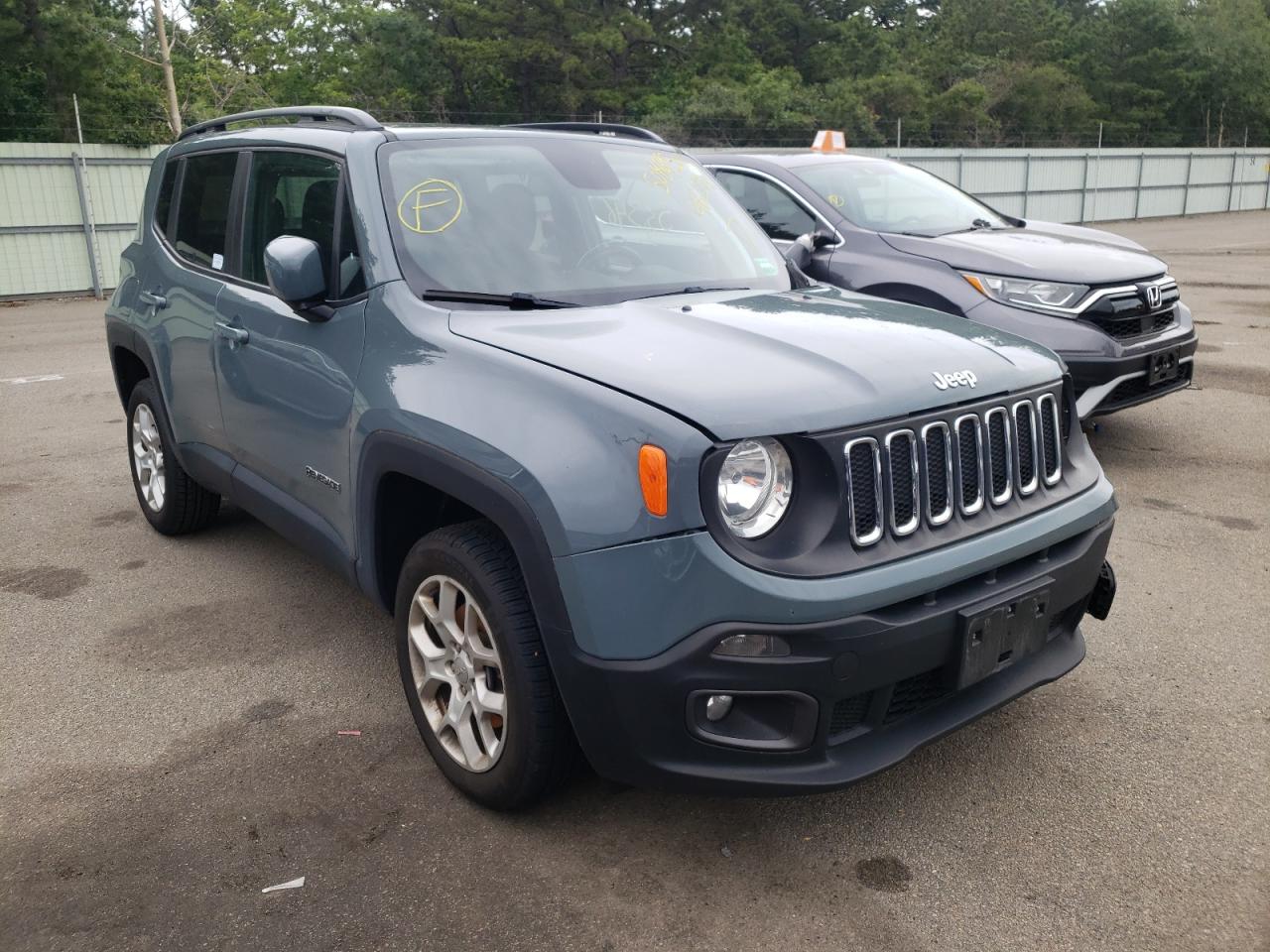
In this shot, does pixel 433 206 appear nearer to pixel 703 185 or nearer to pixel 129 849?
pixel 703 185

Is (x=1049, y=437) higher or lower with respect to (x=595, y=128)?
lower

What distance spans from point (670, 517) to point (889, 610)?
539 millimetres

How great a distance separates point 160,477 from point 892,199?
4673mm

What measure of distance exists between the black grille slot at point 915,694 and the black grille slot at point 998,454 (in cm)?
50

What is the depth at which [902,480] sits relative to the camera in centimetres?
262

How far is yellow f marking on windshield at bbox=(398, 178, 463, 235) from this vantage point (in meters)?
3.41

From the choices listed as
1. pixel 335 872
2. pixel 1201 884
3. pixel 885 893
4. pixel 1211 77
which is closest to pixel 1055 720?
pixel 1201 884

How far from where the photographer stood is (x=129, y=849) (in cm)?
289

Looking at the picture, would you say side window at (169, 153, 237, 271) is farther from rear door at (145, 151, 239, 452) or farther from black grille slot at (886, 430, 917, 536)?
black grille slot at (886, 430, 917, 536)

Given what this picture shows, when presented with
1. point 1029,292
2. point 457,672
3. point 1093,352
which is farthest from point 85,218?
point 457,672

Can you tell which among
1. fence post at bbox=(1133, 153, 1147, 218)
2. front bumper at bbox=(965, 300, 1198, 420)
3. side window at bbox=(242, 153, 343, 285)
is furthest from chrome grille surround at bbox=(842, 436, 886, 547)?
fence post at bbox=(1133, 153, 1147, 218)

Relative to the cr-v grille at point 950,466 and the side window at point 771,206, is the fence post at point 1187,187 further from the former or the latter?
the cr-v grille at point 950,466

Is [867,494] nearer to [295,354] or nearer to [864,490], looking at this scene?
[864,490]

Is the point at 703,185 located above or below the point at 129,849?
above
